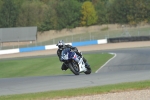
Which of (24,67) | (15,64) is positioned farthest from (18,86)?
(15,64)

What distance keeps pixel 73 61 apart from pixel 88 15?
243ft

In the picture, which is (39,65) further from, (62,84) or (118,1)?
(118,1)

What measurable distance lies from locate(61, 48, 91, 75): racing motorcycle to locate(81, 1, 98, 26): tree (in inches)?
2840

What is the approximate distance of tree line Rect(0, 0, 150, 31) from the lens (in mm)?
90062

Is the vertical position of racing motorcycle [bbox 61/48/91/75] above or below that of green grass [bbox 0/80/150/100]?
above

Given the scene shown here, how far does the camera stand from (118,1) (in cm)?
9669

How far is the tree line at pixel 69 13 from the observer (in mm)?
90062

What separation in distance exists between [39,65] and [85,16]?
5495 centimetres

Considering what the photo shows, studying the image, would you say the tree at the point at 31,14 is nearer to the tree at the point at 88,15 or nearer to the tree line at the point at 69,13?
the tree line at the point at 69,13

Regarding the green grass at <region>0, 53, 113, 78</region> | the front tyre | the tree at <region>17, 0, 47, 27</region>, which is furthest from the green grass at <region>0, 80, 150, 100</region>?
the tree at <region>17, 0, 47, 27</region>

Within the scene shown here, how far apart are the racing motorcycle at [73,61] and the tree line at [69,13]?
68.7 metres

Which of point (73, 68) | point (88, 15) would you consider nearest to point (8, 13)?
A: point (88, 15)

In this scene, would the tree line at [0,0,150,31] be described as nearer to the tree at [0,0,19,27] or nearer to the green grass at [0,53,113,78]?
the tree at [0,0,19,27]

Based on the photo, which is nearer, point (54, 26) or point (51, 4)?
point (54, 26)
